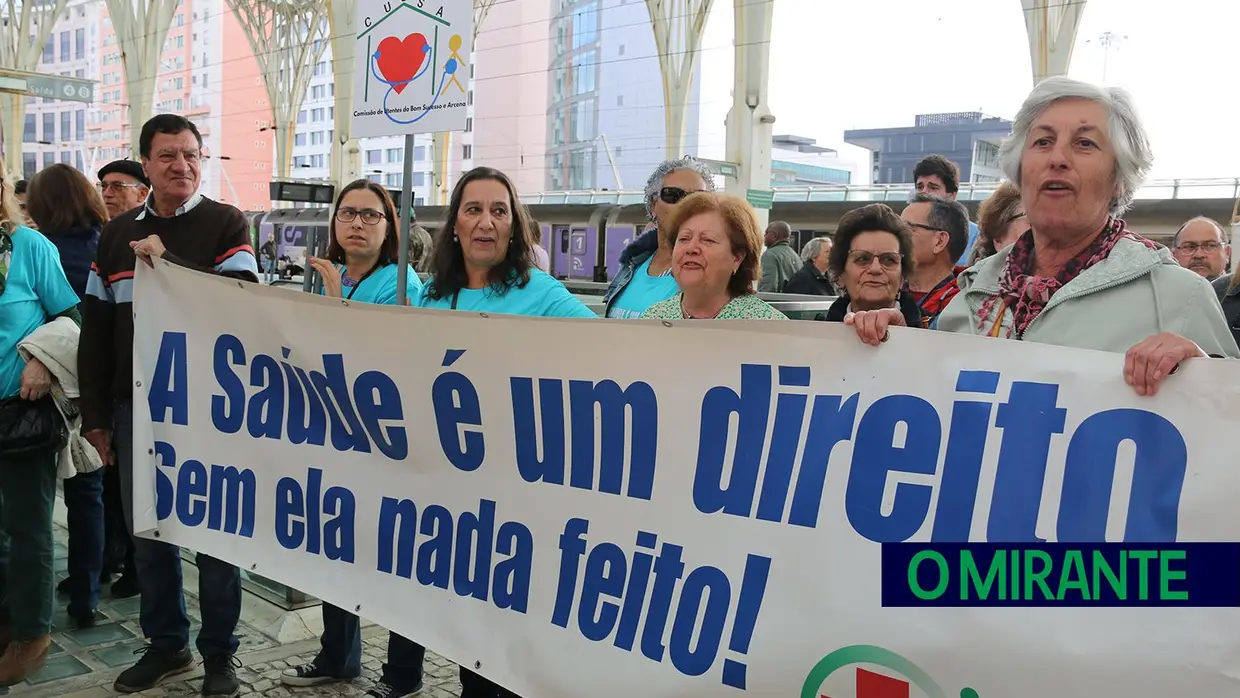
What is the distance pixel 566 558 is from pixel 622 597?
0.17 meters

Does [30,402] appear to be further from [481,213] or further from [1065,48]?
[1065,48]

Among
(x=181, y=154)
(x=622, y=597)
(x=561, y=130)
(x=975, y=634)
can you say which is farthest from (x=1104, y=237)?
(x=561, y=130)

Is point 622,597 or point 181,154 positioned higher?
point 181,154

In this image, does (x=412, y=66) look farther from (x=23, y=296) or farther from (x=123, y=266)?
(x=23, y=296)

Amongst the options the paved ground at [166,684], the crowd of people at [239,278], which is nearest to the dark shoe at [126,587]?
the paved ground at [166,684]

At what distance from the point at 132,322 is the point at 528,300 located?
1322 mm

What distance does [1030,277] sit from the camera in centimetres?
195

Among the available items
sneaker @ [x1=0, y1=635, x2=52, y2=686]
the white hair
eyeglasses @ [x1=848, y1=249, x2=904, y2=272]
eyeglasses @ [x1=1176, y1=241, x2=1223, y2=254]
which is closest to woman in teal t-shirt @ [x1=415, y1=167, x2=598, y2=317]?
eyeglasses @ [x1=848, y1=249, x2=904, y2=272]

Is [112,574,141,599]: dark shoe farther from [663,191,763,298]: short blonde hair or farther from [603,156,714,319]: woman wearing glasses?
[663,191,763,298]: short blonde hair

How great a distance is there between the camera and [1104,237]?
6.15 ft

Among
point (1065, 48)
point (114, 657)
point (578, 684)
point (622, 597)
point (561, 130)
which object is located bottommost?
point (114, 657)

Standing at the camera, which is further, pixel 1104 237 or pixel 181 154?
pixel 181 154

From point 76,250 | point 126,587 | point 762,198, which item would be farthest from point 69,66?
point 126,587

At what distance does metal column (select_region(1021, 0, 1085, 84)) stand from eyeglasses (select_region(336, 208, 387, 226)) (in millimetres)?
16030
